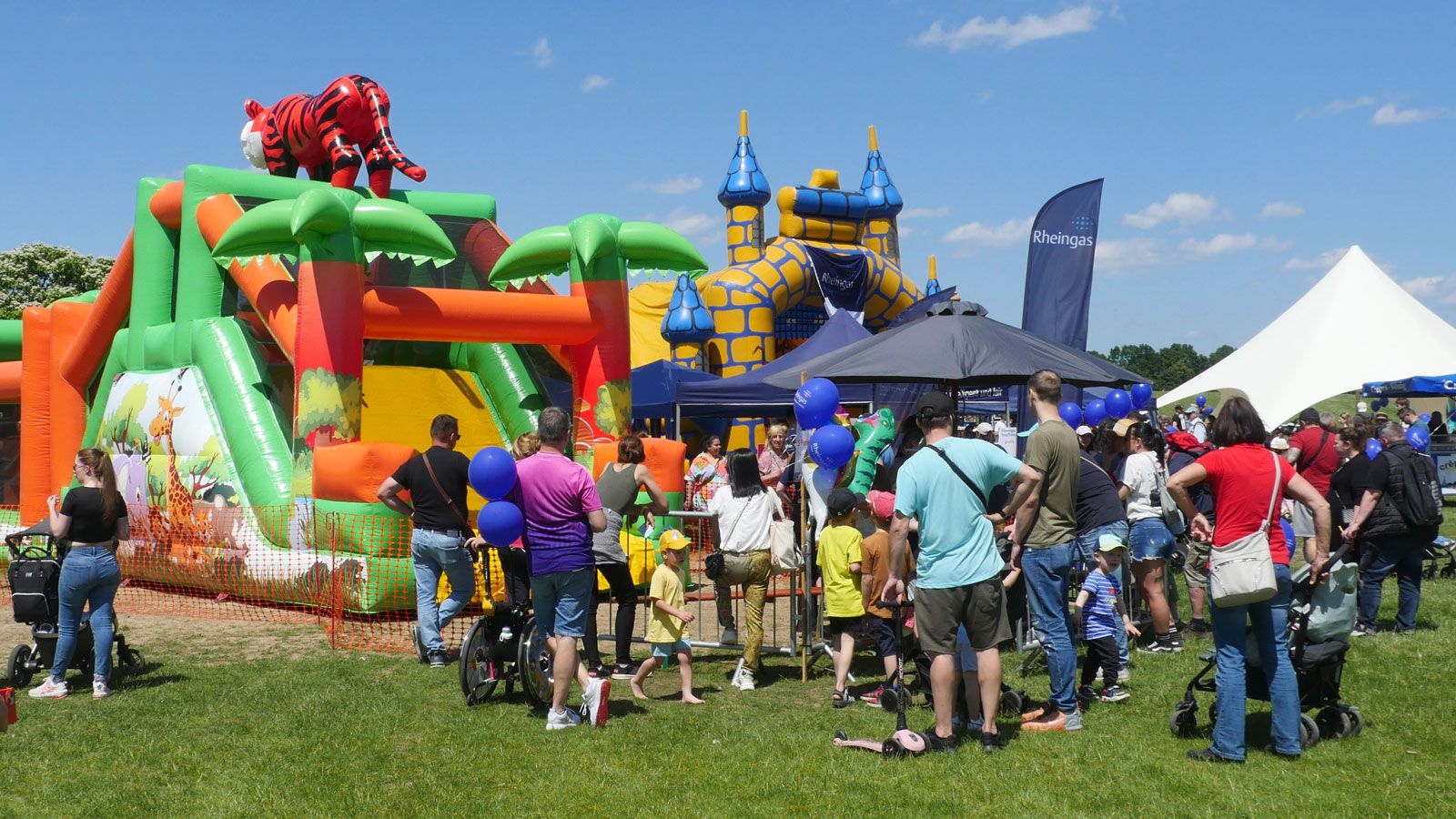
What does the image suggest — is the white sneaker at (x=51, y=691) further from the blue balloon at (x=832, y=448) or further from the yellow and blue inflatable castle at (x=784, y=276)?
the yellow and blue inflatable castle at (x=784, y=276)

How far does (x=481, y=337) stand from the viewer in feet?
32.6

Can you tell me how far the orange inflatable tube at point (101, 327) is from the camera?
456 inches

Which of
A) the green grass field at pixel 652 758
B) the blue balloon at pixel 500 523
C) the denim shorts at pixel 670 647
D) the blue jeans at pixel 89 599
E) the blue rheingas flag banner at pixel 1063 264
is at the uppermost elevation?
the blue rheingas flag banner at pixel 1063 264

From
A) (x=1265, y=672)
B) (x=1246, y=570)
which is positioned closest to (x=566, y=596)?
(x=1246, y=570)

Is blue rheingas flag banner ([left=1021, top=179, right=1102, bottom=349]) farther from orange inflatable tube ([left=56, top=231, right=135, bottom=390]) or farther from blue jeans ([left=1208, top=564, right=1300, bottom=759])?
blue jeans ([left=1208, top=564, right=1300, bottom=759])

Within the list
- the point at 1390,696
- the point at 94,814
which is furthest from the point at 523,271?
the point at 1390,696

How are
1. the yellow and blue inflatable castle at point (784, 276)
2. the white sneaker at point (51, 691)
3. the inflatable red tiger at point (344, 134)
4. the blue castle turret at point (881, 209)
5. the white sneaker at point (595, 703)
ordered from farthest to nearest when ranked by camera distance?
the blue castle turret at point (881, 209) < the yellow and blue inflatable castle at point (784, 276) < the inflatable red tiger at point (344, 134) < the white sneaker at point (51, 691) < the white sneaker at point (595, 703)

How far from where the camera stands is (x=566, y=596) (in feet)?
17.2

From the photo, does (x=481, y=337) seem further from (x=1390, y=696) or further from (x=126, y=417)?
(x=1390, y=696)

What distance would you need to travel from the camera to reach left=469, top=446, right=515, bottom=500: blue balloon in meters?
5.26

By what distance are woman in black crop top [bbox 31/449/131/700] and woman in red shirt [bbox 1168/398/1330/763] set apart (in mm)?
5117

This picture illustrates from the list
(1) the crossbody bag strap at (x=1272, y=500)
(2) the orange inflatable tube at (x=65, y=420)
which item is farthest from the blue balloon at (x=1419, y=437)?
(2) the orange inflatable tube at (x=65, y=420)

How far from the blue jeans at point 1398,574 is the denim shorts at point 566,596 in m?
4.87

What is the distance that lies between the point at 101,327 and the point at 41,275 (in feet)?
84.0
